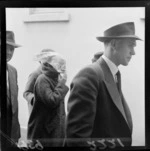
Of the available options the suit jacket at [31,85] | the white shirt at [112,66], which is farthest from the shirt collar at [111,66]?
the suit jacket at [31,85]

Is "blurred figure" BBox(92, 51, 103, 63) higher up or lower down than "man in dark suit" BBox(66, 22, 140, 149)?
higher up

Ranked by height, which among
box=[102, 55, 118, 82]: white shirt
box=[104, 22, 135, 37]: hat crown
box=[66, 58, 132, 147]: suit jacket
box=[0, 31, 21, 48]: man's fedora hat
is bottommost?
box=[66, 58, 132, 147]: suit jacket

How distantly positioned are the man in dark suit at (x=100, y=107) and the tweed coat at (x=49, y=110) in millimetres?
70

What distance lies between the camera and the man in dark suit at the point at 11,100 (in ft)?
8.48

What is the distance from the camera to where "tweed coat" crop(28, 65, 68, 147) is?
2564 millimetres

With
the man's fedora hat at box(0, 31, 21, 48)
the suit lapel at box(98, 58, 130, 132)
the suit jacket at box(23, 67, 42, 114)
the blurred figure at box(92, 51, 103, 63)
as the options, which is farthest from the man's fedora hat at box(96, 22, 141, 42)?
the man's fedora hat at box(0, 31, 21, 48)

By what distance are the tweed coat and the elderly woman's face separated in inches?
1.6

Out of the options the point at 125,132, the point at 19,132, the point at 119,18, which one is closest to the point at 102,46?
the point at 119,18

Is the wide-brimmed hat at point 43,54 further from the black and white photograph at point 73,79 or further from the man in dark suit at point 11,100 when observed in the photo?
the man in dark suit at point 11,100

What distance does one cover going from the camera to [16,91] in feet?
8.51

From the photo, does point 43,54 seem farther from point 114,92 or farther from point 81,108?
point 114,92

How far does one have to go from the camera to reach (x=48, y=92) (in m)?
2.55

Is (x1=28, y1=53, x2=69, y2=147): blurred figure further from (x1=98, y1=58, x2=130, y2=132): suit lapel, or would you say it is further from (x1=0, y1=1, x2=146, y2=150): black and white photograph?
(x1=98, y1=58, x2=130, y2=132): suit lapel

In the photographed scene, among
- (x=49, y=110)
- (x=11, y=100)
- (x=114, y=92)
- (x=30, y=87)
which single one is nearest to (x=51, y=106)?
(x=49, y=110)
